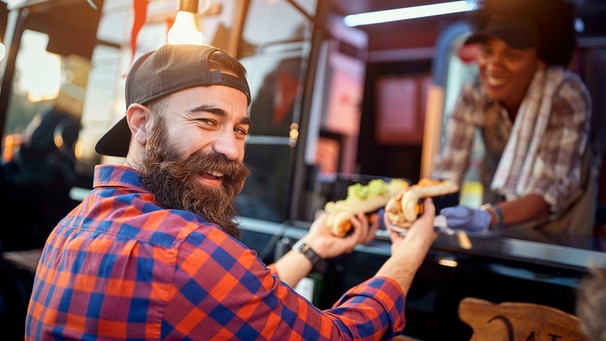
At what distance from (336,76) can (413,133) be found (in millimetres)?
1492

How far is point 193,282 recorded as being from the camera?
1.31 metres

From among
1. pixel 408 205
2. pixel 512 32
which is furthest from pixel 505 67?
pixel 408 205

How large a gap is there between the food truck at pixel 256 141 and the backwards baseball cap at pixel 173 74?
53 cm

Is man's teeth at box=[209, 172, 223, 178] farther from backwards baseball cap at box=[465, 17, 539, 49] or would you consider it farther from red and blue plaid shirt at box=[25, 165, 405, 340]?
backwards baseball cap at box=[465, 17, 539, 49]

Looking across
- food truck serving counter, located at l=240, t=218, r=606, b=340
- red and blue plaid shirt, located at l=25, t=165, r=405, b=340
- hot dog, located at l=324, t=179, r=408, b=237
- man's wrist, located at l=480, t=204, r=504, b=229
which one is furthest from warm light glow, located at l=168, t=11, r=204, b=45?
man's wrist, located at l=480, t=204, r=504, b=229

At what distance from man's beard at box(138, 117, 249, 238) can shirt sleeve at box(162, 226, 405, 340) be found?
22 cm

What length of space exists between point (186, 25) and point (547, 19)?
2552mm

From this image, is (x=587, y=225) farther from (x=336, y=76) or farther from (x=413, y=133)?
(x=336, y=76)

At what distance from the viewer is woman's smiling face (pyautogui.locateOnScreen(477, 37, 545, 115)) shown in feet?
10.6

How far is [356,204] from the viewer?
96.6 inches

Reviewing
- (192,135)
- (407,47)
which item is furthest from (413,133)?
(192,135)

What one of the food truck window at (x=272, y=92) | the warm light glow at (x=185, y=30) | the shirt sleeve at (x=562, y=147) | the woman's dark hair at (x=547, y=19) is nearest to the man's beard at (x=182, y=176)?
the warm light glow at (x=185, y=30)

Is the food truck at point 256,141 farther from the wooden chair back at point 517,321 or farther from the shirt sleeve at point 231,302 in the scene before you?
the shirt sleeve at point 231,302

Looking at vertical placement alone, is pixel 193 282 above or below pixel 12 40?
below
